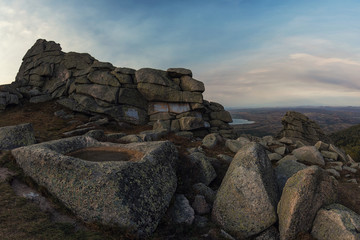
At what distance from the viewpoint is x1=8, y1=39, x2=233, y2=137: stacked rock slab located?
119 feet

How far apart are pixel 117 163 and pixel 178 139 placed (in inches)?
623

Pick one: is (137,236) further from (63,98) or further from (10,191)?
(63,98)

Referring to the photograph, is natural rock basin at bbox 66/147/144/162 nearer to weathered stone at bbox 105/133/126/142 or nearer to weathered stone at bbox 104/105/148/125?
weathered stone at bbox 105/133/126/142

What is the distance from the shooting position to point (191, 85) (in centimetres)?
3912

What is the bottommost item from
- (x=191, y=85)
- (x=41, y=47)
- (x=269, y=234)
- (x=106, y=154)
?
(x=269, y=234)

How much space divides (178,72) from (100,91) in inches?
609

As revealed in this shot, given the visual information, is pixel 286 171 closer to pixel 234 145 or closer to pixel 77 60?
pixel 234 145

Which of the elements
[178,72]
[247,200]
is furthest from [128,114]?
[247,200]

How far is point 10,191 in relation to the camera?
33.3 ft

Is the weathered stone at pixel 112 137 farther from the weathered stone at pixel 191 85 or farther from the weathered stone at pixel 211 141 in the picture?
the weathered stone at pixel 191 85

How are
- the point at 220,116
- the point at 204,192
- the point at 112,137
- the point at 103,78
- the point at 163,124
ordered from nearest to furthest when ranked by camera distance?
the point at 204,192
the point at 112,137
the point at 163,124
the point at 103,78
the point at 220,116

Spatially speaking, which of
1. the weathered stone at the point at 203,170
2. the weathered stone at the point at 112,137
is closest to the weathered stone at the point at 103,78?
the weathered stone at the point at 112,137

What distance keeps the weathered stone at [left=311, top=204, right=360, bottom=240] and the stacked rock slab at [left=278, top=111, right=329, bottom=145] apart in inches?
1668

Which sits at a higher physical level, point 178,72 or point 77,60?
point 77,60
